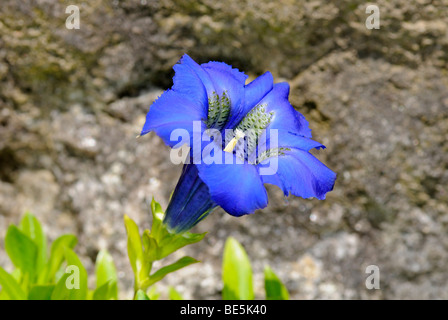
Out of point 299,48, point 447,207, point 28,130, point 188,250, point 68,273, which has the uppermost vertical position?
point 299,48

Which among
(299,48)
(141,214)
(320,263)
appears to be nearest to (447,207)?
(320,263)

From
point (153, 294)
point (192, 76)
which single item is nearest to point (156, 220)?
point (192, 76)

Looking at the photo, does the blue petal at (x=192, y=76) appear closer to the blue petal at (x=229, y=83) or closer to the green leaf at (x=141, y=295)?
the blue petal at (x=229, y=83)

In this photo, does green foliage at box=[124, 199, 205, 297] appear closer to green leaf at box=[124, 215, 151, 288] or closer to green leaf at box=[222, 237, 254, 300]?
green leaf at box=[124, 215, 151, 288]

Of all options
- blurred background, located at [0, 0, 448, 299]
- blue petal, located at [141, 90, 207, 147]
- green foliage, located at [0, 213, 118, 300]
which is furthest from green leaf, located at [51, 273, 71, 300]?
blue petal, located at [141, 90, 207, 147]

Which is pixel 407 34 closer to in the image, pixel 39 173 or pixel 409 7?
pixel 409 7

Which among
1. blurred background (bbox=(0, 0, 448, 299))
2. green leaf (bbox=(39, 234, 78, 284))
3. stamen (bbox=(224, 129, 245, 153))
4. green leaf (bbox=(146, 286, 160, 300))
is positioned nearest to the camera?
stamen (bbox=(224, 129, 245, 153))
